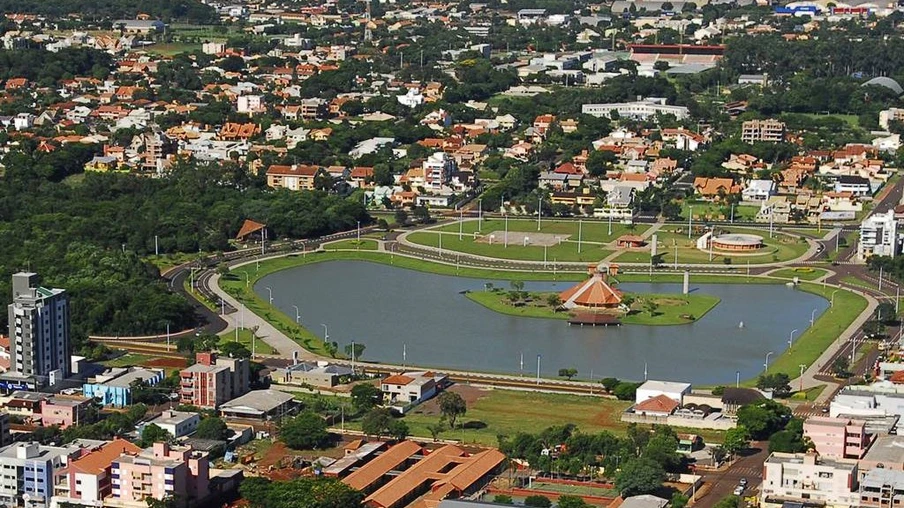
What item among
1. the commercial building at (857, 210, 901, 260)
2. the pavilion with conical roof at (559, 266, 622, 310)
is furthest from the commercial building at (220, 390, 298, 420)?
the commercial building at (857, 210, 901, 260)

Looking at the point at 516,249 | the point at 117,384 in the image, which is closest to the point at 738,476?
the point at 117,384

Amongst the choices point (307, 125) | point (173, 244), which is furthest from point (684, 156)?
point (173, 244)

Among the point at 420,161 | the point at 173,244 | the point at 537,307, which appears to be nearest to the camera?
the point at 537,307

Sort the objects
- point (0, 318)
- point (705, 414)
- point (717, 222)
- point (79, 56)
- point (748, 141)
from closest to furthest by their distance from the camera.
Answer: point (705, 414) → point (0, 318) → point (717, 222) → point (748, 141) → point (79, 56)

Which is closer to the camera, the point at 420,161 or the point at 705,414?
the point at 705,414

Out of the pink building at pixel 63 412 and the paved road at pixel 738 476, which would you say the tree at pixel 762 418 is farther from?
the pink building at pixel 63 412

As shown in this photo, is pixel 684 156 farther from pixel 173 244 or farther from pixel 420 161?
pixel 173 244

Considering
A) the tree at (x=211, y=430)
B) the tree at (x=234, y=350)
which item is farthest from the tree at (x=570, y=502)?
the tree at (x=234, y=350)

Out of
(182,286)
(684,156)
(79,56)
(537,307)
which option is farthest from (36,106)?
(537,307)

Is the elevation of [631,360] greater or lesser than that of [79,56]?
lesser
